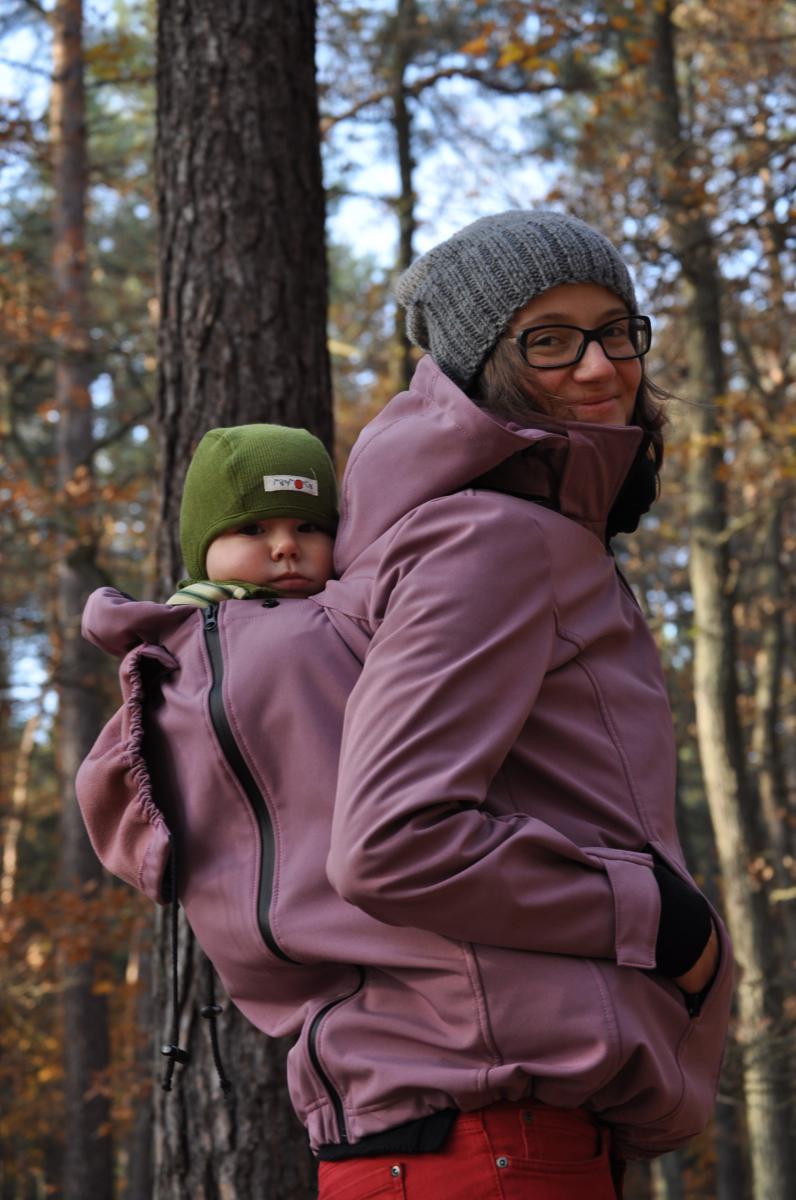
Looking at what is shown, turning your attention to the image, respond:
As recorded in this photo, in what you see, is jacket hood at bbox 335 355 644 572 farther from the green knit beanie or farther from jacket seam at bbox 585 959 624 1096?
jacket seam at bbox 585 959 624 1096

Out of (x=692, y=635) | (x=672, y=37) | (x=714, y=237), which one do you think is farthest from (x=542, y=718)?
(x=672, y=37)

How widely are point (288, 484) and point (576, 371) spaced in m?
0.55

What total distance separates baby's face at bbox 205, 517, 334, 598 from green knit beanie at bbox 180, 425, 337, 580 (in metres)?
0.02

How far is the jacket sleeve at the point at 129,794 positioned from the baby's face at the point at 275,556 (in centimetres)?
21

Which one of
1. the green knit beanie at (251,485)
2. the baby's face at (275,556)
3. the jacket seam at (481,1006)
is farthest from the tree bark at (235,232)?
the jacket seam at (481,1006)

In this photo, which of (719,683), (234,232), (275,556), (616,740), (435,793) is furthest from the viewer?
(719,683)

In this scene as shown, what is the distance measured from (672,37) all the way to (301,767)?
1067cm

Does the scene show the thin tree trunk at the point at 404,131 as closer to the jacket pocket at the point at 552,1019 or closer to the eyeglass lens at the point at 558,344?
the eyeglass lens at the point at 558,344

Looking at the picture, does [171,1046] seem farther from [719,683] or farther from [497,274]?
[719,683]

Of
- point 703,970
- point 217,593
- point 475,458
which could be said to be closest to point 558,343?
point 475,458

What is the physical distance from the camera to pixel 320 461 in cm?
231

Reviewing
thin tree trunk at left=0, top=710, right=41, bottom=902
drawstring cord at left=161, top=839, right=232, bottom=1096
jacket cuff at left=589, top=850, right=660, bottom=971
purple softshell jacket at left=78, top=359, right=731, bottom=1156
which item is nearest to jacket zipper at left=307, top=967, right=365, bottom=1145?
purple softshell jacket at left=78, top=359, right=731, bottom=1156

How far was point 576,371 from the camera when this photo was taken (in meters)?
1.95

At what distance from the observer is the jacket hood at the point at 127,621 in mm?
2074
